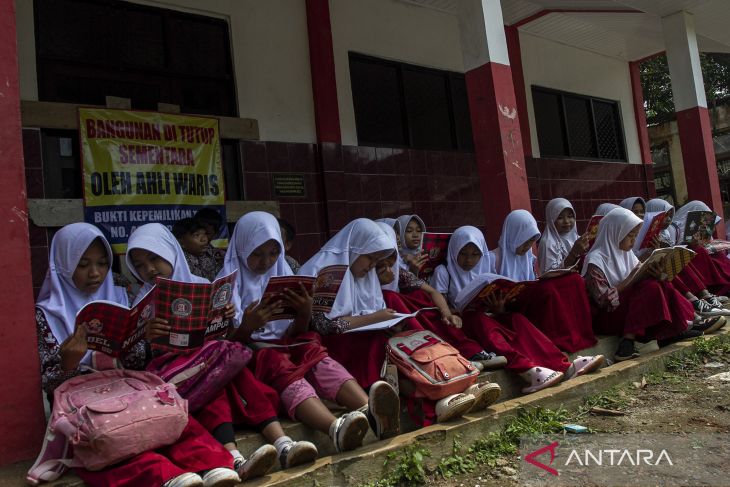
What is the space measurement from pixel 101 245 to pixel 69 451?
3.10ft

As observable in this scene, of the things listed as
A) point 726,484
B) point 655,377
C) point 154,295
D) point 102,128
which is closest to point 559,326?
point 655,377

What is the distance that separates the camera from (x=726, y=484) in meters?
2.33

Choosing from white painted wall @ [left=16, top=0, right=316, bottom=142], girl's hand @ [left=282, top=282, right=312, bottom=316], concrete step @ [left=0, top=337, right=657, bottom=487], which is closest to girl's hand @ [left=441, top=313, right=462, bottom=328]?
concrete step @ [left=0, top=337, right=657, bottom=487]

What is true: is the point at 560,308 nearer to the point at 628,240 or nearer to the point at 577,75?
the point at 628,240

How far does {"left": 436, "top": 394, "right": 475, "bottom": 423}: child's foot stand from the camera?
2.85 metres

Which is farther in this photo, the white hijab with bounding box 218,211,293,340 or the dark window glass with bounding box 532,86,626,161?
the dark window glass with bounding box 532,86,626,161

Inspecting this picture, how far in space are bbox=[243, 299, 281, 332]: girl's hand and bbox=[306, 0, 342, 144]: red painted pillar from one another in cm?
358

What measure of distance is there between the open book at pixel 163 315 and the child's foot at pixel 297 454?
584 millimetres

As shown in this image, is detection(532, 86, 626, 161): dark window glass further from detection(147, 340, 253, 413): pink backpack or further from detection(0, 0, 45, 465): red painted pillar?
detection(0, 0, 45, 465): red painted pillar

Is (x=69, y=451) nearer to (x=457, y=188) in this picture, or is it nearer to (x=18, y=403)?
(x=18, y=403)

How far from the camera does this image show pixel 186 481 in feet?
6.61

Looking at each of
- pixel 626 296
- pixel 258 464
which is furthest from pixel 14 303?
pixel 626 296

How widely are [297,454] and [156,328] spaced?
2.45 feet

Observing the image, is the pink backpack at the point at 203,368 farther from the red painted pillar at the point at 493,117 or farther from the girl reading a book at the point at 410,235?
the red painted pillar at the point at 493,117
